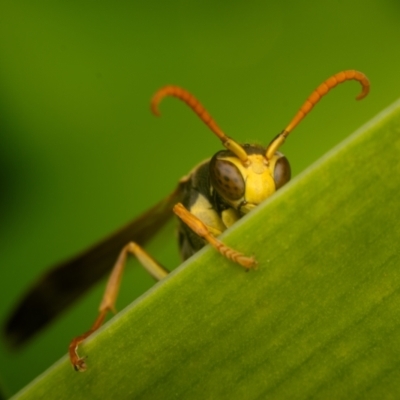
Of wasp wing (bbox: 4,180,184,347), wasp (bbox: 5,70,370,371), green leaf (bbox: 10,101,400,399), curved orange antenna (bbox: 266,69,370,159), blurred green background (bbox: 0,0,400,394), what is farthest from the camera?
wasp wing (bbox: 4,180,184,347)

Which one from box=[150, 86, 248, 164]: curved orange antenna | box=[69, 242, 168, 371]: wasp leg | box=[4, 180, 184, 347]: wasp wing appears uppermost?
box=[150, 86, 248, 164]: curved orange antenna

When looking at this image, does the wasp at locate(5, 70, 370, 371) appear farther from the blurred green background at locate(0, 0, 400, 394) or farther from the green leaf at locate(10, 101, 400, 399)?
the green leaf at locate(10, 101, 400, 399)

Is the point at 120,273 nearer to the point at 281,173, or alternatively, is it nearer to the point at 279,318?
the point at 281,173

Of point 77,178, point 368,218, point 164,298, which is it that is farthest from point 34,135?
point 368,218

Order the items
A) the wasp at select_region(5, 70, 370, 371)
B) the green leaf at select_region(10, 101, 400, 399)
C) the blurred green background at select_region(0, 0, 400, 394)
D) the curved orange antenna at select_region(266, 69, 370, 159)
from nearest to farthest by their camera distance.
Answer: the green leaf at select_region(10, 101, 400, 399)
the curved orange antenna at select_region(266, 69, 370, 159)
the wasp at select_region(5, 70, 370, 371)
the blurred green background at select_region(0, 0, 400, 394)

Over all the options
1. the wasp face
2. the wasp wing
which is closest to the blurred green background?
the wasp wing

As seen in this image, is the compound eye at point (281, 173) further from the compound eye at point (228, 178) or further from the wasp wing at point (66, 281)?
the wasp wing at point (66, 281)

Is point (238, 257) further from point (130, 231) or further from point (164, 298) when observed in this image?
point (130, 231)
